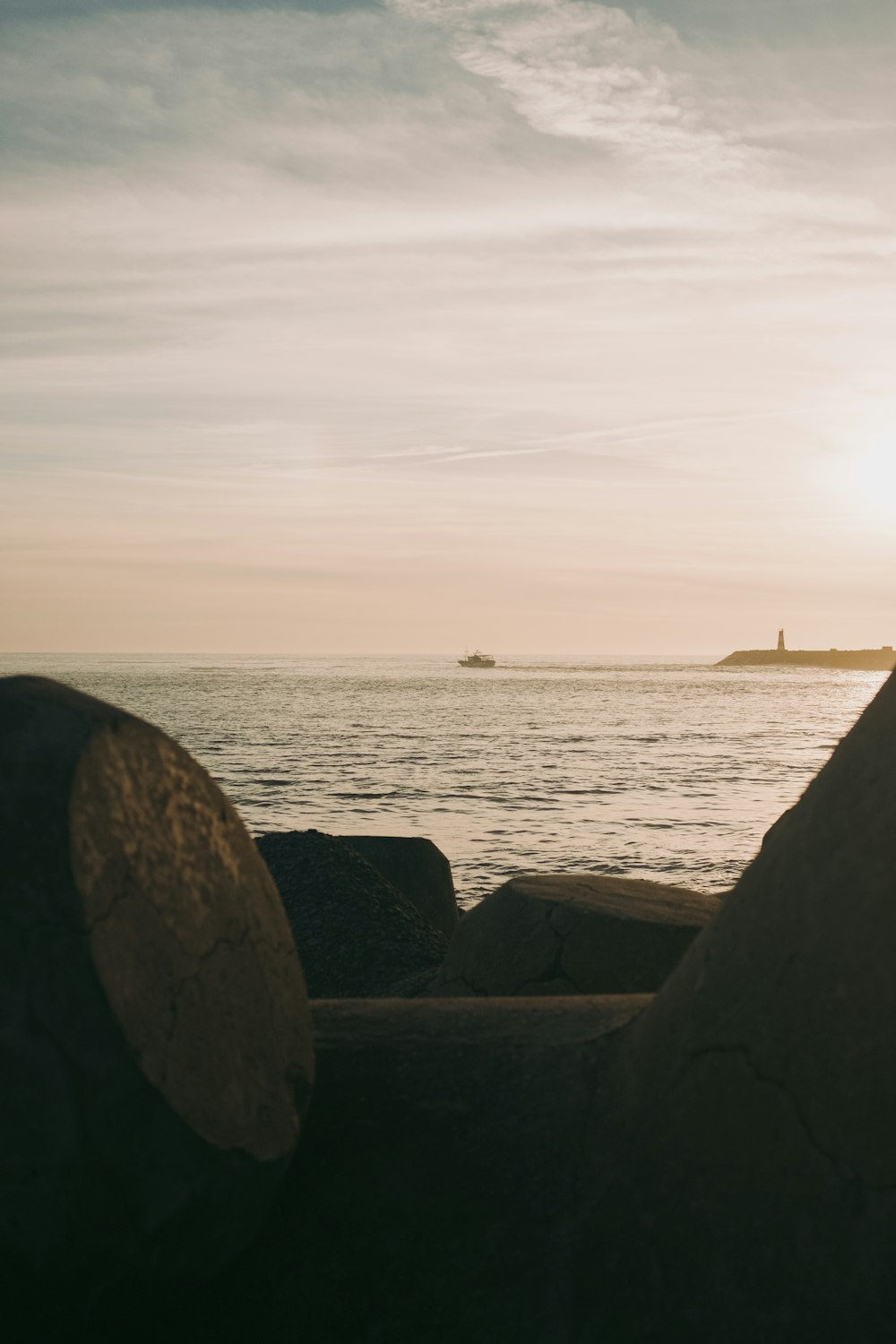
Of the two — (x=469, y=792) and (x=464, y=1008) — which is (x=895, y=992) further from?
(x=469, y=792)

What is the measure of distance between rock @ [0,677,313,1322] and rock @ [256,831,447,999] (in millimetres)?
3618

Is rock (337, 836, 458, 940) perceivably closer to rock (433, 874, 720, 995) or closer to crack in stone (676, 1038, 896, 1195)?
rock (433, 874, 720, 995)

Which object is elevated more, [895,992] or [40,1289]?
[895,992]

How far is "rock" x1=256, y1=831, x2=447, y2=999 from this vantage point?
251 inches

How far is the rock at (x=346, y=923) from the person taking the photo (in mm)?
6371

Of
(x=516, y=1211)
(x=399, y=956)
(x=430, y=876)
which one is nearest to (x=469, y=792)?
(x=430, y=876)

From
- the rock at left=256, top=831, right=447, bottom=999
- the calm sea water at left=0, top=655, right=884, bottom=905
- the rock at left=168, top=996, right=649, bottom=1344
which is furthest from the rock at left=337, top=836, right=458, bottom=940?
the rock at left=168, top=996, right=649, bottom=1344

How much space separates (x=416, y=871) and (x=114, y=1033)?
684 centimetres

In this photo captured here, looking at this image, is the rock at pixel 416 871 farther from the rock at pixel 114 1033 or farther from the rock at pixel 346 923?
the rock at pixel 114 1033

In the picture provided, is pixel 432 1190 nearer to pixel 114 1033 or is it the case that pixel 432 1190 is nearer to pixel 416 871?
pixel 114 1033

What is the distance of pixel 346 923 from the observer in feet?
22.3

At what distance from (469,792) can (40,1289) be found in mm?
18900

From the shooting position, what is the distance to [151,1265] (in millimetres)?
1908

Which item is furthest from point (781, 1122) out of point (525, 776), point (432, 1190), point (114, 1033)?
point (525, 776)
